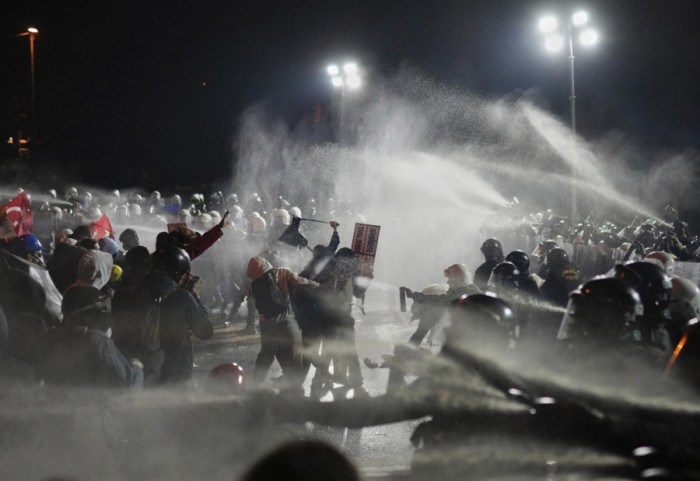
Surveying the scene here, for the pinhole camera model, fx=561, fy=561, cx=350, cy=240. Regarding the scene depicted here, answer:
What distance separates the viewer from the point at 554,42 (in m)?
15.2

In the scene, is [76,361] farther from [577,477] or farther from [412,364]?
[577,477]

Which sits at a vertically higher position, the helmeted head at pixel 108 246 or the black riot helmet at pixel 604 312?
the black riot helmet at pixel 604 312

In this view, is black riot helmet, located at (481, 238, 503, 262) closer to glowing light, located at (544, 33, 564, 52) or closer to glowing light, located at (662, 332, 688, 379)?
Answer: glowing light, located at (662, 332, 688, 379)

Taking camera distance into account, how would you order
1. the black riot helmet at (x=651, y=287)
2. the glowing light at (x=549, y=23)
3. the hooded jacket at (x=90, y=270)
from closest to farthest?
1. the black riot helmet at (x=651, y=287)
2. the hooded jacket at (x=90, y=270)
3. the glowing light at (x=549, y=23)

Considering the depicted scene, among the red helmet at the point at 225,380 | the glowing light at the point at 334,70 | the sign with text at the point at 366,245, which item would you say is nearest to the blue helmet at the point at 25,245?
the sign with text at the point at 366,245

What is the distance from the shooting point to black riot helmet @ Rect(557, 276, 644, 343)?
3.00m

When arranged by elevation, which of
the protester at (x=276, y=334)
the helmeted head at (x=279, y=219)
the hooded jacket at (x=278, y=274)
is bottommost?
the protester at (x=276, y=334)

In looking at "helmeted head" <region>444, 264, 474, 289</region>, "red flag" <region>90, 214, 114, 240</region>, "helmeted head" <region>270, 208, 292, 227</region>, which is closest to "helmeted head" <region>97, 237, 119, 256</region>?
"red flag" <region>90, 214, 114, 240</region>

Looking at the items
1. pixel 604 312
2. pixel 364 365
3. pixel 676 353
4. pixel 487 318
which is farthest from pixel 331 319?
pixel 676 353

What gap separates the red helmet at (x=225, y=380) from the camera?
352 cm

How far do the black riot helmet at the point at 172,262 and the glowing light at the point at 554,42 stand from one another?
13514 mm

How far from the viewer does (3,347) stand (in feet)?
15.0

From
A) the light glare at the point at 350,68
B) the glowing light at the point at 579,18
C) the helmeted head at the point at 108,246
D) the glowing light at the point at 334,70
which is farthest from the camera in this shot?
the glowing light at the point at 334,70

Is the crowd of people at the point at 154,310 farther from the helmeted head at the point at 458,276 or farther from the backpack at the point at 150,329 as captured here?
the helmeted head at the point at 458,276
